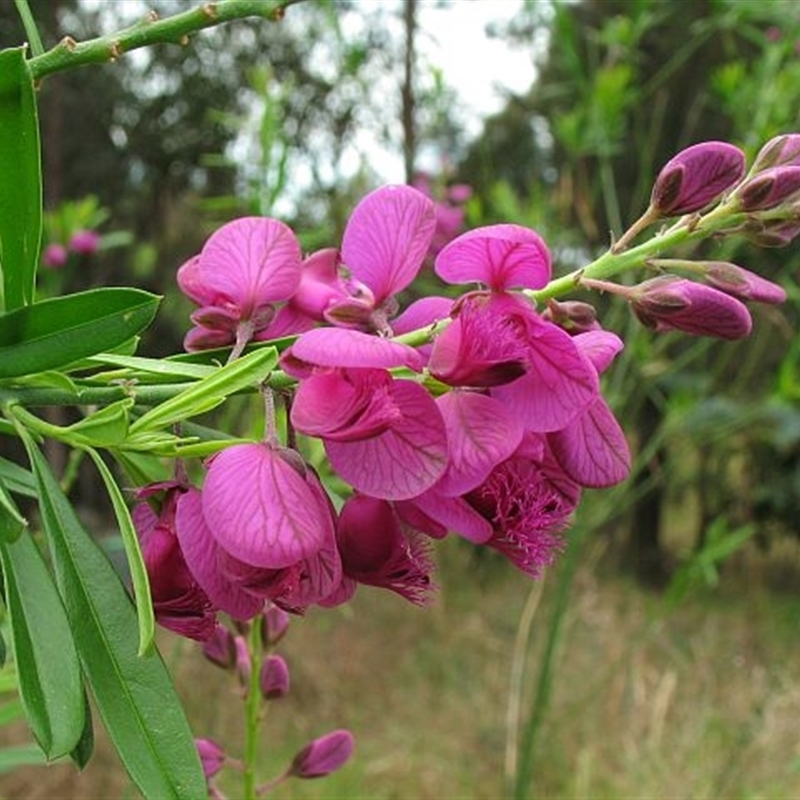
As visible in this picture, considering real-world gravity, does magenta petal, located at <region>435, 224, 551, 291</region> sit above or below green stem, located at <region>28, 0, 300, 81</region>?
below

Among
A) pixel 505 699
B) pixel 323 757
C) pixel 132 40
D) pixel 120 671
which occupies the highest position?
pixel 132 40

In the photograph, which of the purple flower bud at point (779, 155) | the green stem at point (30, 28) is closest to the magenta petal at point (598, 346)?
the purple flower bud at point (779, 155)

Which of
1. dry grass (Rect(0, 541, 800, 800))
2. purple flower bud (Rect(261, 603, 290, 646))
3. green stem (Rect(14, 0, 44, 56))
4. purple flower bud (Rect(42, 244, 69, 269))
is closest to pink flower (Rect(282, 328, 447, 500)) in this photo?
green stem (Rect(14, 0, 44, 56))

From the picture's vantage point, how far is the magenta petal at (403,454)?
19.4 inches

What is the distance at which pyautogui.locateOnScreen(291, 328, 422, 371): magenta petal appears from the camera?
48cm

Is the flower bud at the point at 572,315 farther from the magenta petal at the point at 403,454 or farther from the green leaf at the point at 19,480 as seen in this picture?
the green leaf at the point at 19,480

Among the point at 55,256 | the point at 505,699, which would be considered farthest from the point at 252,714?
the point at 505,699

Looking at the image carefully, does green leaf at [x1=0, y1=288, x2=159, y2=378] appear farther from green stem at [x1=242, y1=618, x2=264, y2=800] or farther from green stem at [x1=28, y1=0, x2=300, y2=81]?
green stem at [x1=242, y1=618, x2=264, y2=800]

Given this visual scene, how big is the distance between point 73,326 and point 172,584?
A: 0.12m

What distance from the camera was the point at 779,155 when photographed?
56cm

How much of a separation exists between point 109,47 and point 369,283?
0.57 feet

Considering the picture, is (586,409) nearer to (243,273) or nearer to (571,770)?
(243,273)

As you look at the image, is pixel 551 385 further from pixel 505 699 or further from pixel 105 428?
pixel 505 699

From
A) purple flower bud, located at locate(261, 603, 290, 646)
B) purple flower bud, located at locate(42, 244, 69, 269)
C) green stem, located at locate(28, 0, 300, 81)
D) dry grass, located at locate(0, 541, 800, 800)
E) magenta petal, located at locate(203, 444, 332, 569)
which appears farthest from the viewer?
dry grass, located at locate(0, 541, 800, 800)
